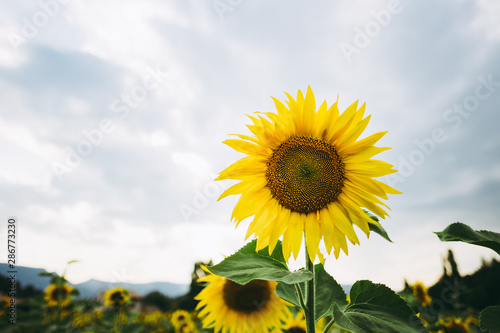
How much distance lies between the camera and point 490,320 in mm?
1321

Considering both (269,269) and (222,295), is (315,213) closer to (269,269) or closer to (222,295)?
Result: (269,269)

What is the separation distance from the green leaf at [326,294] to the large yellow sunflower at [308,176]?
339 millimetres

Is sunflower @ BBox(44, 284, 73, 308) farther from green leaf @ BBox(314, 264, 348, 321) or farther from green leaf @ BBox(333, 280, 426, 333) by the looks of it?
green leaf @ BBox(333, 280, 426, 333)

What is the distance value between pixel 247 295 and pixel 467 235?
2478 millimetres

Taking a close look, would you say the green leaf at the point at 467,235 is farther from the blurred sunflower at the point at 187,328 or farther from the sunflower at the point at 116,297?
the sunflower at the point at 116,297

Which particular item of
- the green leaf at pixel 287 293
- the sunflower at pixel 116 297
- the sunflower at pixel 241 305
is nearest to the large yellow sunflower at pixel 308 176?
the green leaf at pixel 287 293

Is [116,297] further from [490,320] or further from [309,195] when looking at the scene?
[490,320]

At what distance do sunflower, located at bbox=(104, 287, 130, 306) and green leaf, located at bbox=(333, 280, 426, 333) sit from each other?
6488 millimetres

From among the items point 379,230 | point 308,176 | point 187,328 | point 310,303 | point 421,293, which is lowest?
point 187,328

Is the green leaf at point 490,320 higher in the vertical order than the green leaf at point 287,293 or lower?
lower

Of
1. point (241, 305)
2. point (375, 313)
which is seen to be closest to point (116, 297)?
point (241, 305)

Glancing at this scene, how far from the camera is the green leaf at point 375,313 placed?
1378 mm

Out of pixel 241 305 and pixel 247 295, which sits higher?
pixel 247 295

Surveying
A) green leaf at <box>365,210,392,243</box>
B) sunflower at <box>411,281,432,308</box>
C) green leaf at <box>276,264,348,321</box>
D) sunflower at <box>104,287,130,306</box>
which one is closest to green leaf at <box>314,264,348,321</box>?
green leaf at <box>276,264,348,321</box>
